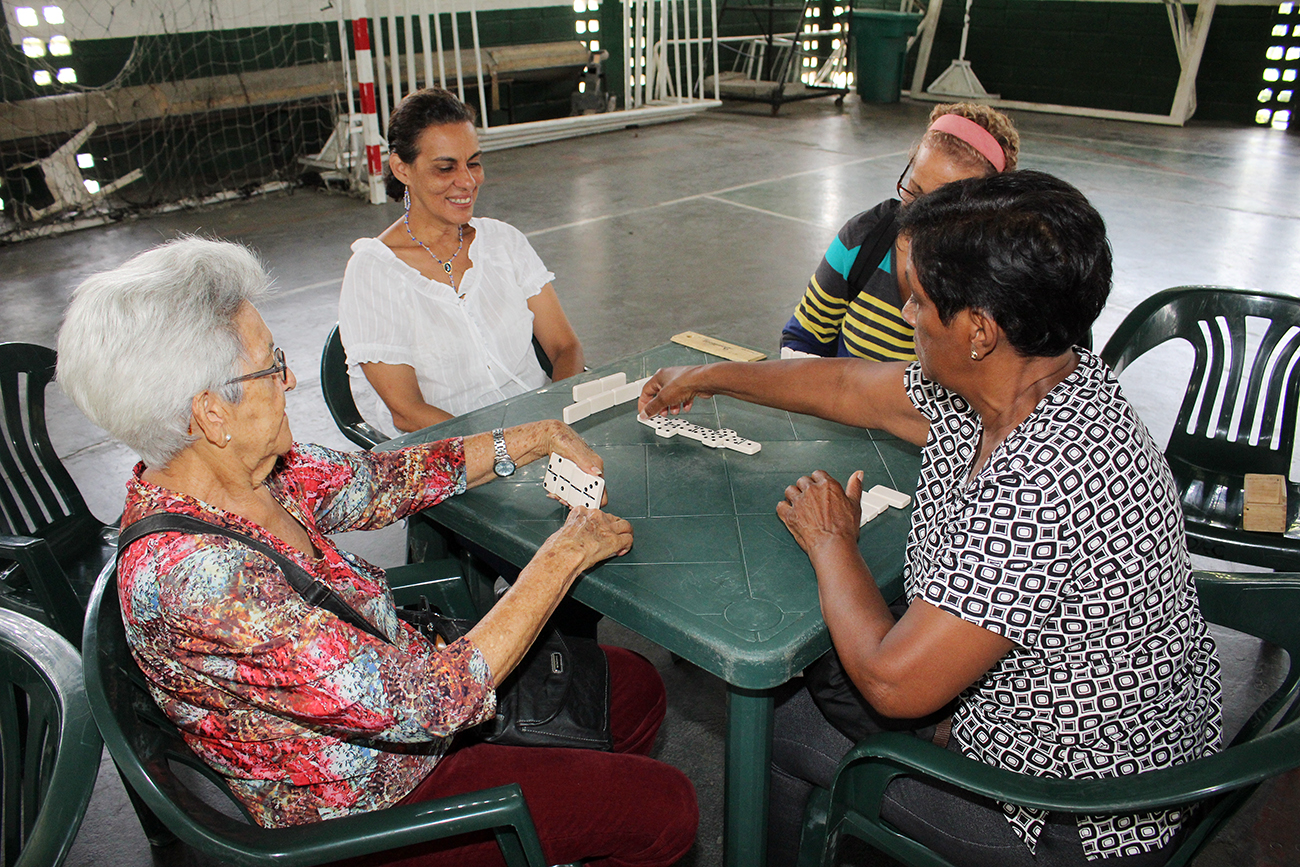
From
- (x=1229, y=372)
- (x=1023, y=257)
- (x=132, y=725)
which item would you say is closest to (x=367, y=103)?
(x=1229, y=372)

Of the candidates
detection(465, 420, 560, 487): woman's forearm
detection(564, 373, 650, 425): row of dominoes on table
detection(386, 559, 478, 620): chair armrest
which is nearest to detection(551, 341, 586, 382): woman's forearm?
detection(564, 373, 650, 425): row of dominoes on table

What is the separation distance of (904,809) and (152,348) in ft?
4.60

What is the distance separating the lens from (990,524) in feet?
4.31

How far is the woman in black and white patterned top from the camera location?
1301 mm

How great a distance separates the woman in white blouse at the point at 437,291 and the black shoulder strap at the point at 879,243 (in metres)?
0.91

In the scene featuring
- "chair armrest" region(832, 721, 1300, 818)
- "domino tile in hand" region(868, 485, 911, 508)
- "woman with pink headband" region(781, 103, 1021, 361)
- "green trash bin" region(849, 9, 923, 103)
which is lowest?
"chair armrest" region(832, 721, 1300, 818)

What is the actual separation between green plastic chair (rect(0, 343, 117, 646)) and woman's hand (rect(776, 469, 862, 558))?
5.39ft

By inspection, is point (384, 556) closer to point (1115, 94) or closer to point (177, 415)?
point (177, 415)

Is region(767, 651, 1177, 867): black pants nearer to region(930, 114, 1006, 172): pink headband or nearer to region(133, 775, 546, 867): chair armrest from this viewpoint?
region(133, 775, 546, 867): chair armrest

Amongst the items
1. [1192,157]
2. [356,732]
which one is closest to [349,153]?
[356,732]

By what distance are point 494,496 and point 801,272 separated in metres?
4.61

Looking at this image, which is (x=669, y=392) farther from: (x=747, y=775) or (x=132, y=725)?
(x=132, y=725)

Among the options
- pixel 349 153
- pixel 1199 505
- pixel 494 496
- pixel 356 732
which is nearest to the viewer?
pixel 356 732

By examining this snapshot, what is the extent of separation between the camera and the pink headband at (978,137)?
2318 mm
